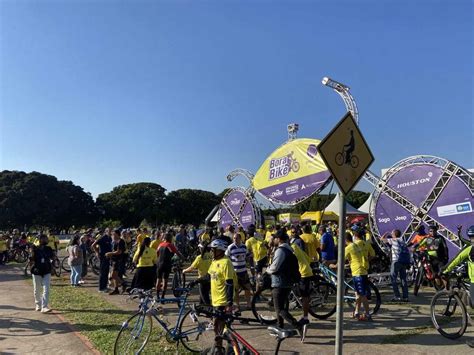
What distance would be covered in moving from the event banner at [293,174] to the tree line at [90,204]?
20.5m

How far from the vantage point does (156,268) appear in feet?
35.9

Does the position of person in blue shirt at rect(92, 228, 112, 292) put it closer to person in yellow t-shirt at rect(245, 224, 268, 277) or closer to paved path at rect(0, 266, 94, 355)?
paved path at rect(0, 266, 94, 355)

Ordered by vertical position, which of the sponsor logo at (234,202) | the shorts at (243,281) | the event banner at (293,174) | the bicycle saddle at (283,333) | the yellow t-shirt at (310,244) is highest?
the event banner at (293,174)

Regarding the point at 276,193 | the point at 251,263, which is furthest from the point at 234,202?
the point at 251,263

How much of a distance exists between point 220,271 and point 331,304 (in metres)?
3.56

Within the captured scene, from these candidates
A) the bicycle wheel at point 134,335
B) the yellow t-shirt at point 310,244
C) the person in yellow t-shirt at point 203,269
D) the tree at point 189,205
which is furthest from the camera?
the tree at point 189,205

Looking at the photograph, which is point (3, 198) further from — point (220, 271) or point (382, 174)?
point (220, 271)

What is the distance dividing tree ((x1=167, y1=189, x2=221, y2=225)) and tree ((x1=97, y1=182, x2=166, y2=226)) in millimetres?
2014

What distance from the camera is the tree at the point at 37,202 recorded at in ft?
175

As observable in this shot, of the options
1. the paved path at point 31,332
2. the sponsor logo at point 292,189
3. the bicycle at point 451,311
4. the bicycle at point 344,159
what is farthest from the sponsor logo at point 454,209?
the paved path at point 31,332

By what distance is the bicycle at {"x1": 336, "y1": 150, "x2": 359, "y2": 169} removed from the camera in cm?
→ 411

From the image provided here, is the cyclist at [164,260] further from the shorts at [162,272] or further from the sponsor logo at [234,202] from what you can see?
the sponsor logo at [234,202]

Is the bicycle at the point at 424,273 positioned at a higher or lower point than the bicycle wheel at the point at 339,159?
lower

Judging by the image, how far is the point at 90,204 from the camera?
63.8 meters
